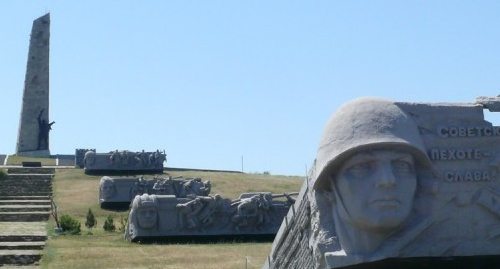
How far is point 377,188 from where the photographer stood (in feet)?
21.1

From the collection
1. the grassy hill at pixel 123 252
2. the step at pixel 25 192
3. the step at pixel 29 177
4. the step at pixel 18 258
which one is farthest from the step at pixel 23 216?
the step at pixel 29 177

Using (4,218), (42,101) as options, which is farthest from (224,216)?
(42,101)

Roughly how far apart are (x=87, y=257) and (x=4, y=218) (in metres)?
9.17

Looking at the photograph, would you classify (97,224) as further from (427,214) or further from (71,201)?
(427,214)

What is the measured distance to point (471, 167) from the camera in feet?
22.5

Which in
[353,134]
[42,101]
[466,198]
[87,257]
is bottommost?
[87,257]

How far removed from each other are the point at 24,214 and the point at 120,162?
441 inches

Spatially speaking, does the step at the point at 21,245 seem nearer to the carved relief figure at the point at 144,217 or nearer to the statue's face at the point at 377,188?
the carved relief figure at the point at 144,217

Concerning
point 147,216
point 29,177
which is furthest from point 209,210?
point 29,177

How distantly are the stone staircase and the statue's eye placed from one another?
9051 mm

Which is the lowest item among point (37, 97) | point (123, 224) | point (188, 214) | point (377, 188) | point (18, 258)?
point (18, 258)

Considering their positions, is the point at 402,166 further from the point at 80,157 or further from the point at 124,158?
the point at 80,157

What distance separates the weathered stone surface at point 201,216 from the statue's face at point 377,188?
39.5ft

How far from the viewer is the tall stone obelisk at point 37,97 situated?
1919 inches
